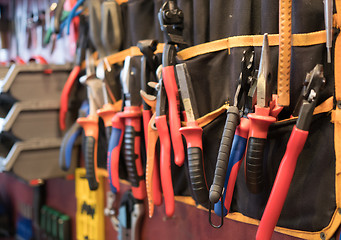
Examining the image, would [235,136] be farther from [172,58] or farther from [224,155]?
[172,58]

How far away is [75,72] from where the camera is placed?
Result: 4.16 ft

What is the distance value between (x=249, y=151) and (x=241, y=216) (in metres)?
0.22

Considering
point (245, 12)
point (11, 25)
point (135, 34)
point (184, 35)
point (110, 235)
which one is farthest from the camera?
point (11, 25)

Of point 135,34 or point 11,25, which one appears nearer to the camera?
point 135,34

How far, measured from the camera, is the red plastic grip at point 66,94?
4.17 ft

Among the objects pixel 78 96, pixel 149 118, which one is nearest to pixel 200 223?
pixel 149 118

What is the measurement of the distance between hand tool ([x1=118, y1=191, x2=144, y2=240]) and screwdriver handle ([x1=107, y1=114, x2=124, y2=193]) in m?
A: 0.17

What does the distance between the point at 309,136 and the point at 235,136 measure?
0.42 feet

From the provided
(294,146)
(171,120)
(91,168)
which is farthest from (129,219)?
(294,146)

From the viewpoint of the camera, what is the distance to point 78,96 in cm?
138

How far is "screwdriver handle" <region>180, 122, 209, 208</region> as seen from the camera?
2.33 feet

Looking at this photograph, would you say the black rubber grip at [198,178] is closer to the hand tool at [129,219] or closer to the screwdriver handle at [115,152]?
the screwdriver handle at [115,152]

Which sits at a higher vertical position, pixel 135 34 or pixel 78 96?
pixel 135 34

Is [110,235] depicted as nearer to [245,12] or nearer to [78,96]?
[78,96]
